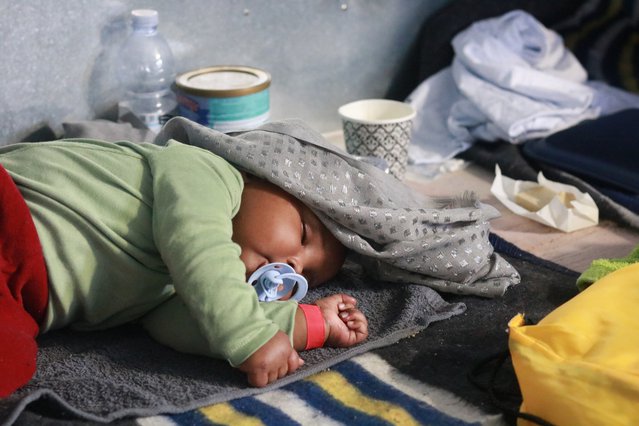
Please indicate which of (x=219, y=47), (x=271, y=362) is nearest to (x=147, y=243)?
(x=271, y=362)

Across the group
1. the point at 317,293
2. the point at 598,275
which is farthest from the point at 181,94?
the point at 598,275

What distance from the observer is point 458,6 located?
222cm

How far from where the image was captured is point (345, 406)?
1082 mm

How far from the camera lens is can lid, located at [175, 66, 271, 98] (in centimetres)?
178

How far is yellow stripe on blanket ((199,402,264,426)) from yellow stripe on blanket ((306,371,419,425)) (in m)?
0.12

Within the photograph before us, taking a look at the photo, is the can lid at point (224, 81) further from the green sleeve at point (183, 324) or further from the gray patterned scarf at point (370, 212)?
the green sleeve at point (183, 324)

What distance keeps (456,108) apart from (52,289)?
1267 millimetres

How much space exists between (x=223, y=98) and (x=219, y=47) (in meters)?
0.21

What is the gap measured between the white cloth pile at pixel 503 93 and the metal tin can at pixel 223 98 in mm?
441

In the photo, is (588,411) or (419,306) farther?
(419,306)

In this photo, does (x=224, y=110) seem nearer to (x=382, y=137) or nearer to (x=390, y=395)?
(x=382, y=137)

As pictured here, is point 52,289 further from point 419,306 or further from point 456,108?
point 456,108

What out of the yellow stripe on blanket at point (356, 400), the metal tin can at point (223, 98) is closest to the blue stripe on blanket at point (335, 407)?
the yellow stripe on blanket at point (356, 400)

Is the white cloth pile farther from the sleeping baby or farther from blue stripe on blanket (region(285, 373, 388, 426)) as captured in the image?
blue stripe on blanket (region(285, 373, 388, 426))
